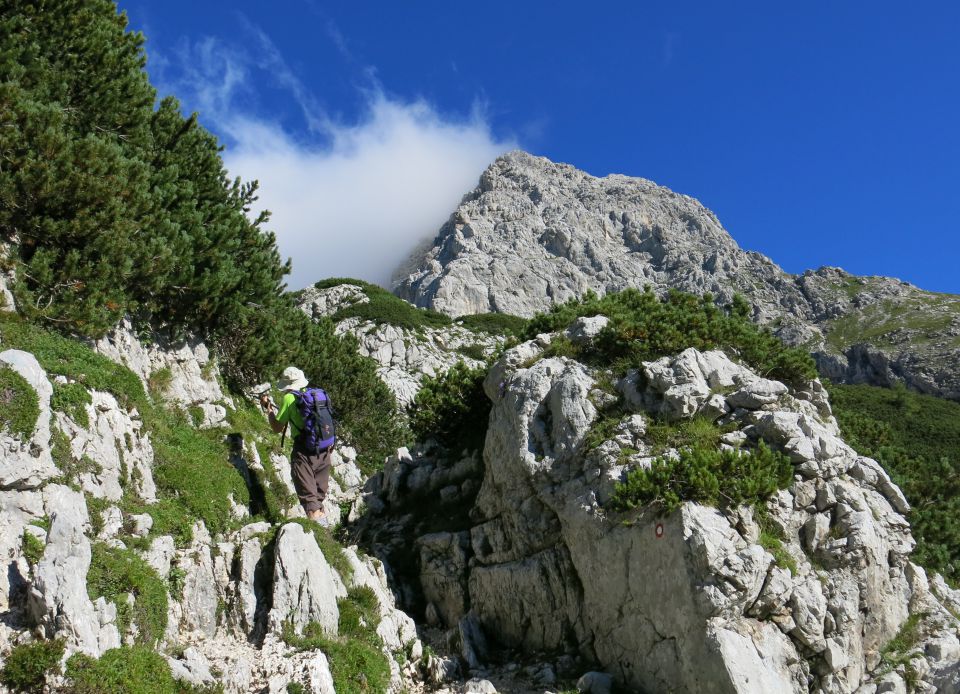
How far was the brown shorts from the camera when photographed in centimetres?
1199

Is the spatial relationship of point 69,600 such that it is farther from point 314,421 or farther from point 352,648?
point 314,421

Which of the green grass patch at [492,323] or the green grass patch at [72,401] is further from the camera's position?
the green grass patch at [492,323]

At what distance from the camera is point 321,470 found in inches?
479

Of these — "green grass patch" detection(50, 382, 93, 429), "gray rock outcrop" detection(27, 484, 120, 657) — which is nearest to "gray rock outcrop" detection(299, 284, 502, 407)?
"green grass patch" detection(50, 382, 93, 429)

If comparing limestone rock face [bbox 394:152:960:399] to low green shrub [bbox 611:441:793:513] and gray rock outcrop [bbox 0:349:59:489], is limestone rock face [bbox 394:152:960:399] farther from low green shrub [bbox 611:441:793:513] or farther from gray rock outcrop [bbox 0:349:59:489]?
gray rock outcrop [bbox 0:349:59:489]

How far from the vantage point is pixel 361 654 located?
352 inches

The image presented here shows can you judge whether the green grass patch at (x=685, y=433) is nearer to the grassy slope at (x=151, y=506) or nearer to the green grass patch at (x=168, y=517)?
the grassy slope at (x=151, y=506)

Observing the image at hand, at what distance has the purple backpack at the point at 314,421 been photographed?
38.8ft

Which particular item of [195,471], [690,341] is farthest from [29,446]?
[690,341]

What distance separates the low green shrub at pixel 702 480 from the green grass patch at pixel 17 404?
8.60 m

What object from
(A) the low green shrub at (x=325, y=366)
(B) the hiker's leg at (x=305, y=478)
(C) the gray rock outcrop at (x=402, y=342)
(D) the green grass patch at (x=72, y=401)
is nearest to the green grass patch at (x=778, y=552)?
(B) the hiker's leg at (x=305, y=478)

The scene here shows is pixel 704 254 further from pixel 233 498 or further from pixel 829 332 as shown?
pixel 233 498

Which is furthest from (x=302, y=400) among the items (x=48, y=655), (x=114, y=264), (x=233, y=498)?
(x=48, y=655)

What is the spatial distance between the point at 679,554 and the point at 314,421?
6.92m
